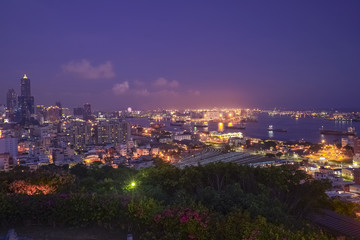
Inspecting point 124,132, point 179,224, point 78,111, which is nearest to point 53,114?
point 78,111

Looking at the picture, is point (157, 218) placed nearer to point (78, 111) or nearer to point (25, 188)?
point (25, 188)

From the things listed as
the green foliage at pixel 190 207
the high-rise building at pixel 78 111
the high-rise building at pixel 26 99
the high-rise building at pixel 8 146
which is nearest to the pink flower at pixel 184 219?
the green foliage at pixel 190 207

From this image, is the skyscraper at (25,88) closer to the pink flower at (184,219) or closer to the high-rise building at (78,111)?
the high-rise building at (78,111)

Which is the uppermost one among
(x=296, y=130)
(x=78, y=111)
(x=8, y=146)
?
(x=78, y=111)

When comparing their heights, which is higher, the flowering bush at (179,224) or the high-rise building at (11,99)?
the high-rise building at (11,99)

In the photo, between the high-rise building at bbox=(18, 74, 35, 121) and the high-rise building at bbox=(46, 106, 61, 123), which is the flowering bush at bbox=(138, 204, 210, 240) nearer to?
the high-rise building at bbox=(46, 106, 61, 123)

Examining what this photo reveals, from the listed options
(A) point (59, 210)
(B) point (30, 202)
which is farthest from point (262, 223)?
(B) point (30, 202)

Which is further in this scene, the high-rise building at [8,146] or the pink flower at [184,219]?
the high-rise building at [8,146]

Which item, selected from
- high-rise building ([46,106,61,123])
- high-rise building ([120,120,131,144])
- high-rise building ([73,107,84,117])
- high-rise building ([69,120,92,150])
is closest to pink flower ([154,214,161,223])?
high-rise building ([69,120,92,150])

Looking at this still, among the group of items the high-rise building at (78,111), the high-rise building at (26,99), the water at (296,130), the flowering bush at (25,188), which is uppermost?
the high-rise building at (26,99)

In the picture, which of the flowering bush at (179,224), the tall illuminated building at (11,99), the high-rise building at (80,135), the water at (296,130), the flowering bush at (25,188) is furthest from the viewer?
the tall illuminated building at (11,99)

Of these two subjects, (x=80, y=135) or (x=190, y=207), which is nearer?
(x=190, y=207)

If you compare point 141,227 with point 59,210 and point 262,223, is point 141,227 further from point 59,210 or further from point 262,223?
point 262,223
